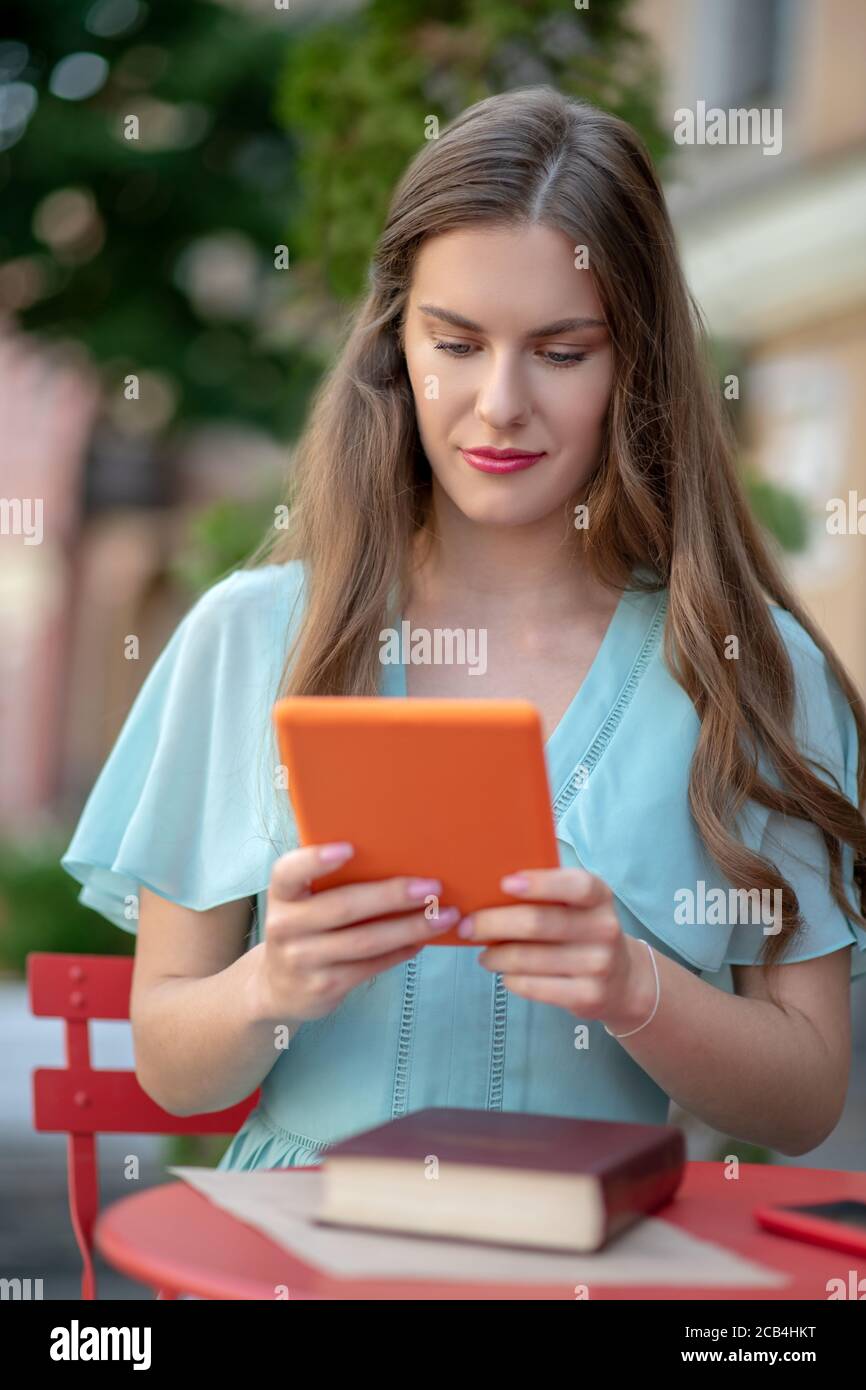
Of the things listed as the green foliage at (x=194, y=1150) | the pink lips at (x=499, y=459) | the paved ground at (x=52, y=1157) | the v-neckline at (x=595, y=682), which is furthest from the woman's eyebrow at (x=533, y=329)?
the green foliage at (x=194, y=1150)

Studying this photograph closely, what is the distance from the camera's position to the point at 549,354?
1899mm

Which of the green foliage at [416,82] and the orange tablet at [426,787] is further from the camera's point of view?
the green foliage at [416,82]

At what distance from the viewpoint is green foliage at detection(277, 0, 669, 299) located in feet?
11.3

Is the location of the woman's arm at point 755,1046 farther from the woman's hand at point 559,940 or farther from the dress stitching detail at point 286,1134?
the dress stitching detail at point 286,1134

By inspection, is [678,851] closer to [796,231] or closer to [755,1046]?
[755,1046]

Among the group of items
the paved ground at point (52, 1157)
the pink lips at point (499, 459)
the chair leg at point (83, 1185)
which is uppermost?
the pink lips at point (499, 459)

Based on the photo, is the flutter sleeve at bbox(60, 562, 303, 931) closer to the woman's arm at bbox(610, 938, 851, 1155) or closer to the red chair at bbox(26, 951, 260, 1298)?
the red chair at bbox(26, 951, 260, 1298)

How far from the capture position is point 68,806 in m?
18.1

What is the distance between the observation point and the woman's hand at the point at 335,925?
4.66 feet

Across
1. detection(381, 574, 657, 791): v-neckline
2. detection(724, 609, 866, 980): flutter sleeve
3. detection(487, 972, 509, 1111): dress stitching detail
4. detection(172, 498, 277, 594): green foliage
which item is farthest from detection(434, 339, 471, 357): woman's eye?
detection(172, 498, 277, 594): green foliage

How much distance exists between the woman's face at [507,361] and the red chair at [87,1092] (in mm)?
734

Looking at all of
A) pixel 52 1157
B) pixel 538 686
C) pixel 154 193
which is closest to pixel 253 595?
pixel 538 686

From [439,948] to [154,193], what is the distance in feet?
21.7
